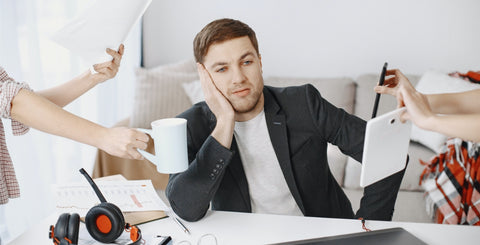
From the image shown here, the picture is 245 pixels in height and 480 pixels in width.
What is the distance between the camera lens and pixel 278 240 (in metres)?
0.97

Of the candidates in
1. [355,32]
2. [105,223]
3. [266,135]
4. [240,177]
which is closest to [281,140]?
[266,135]

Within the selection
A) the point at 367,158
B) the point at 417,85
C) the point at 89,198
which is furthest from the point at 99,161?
the point at 417,85

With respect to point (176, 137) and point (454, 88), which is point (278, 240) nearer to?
point (176, 137)

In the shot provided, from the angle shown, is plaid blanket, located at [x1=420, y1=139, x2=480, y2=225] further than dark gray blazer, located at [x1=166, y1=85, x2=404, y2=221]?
Yes

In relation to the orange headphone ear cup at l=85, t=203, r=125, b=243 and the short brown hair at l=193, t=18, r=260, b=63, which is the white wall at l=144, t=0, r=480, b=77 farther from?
the orange headphone ear cup at l=85, t=203, r=125, b=243

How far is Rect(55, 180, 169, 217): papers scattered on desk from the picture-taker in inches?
44.0

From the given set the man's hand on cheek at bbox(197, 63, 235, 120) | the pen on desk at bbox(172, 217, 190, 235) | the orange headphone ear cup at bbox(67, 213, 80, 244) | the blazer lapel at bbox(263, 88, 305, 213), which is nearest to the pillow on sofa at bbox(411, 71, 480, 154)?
the blazer lapel at bbox(263, 88, 305, 213)

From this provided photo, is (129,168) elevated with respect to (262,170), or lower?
lower

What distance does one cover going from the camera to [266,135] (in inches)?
51.6

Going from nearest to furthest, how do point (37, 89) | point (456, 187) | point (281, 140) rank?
point (281, 140) → point (456, 187) → point (37, 89)

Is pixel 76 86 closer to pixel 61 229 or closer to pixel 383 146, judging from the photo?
pixel 61 229

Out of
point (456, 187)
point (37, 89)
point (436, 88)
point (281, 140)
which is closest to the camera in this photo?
point (281, 140)

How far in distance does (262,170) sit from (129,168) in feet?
4.11

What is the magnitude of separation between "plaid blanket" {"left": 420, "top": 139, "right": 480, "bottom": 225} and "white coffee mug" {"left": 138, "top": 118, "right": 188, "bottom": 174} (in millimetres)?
1453
